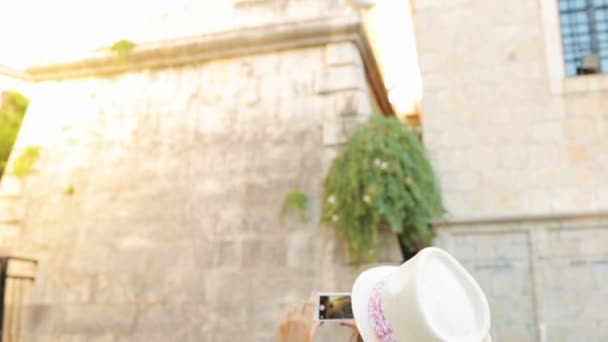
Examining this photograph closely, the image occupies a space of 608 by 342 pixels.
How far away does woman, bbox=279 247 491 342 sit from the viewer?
5.63 ft

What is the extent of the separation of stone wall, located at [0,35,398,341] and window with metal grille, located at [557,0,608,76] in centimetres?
198

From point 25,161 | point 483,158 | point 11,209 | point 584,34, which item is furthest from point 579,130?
point 11,209

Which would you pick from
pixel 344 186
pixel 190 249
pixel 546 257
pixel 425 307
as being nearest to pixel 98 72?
pixel 190 249

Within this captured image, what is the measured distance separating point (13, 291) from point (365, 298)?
4.76 meters

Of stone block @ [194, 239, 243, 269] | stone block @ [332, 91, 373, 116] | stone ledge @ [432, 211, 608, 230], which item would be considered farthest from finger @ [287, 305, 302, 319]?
stone ledge @ [432, 211, 608, 230]

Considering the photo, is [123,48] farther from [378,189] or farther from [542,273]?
[542,273]

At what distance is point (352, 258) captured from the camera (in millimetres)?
5281

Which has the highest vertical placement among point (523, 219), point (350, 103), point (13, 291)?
point (350, 103)

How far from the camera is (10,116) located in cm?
698

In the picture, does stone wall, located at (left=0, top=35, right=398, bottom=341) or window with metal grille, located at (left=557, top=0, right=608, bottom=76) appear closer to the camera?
stone wall, located at (left=0, top=35, right=398, bottom=341)

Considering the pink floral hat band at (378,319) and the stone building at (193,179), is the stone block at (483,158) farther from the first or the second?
the pink floral hat band at (378,319)

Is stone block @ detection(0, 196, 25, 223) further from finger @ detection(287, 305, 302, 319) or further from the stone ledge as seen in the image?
finger @ detection(287, 305, 302, 319)

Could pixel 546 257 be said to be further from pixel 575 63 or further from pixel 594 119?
pixel 575 63

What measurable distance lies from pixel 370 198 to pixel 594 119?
2.28 meters
